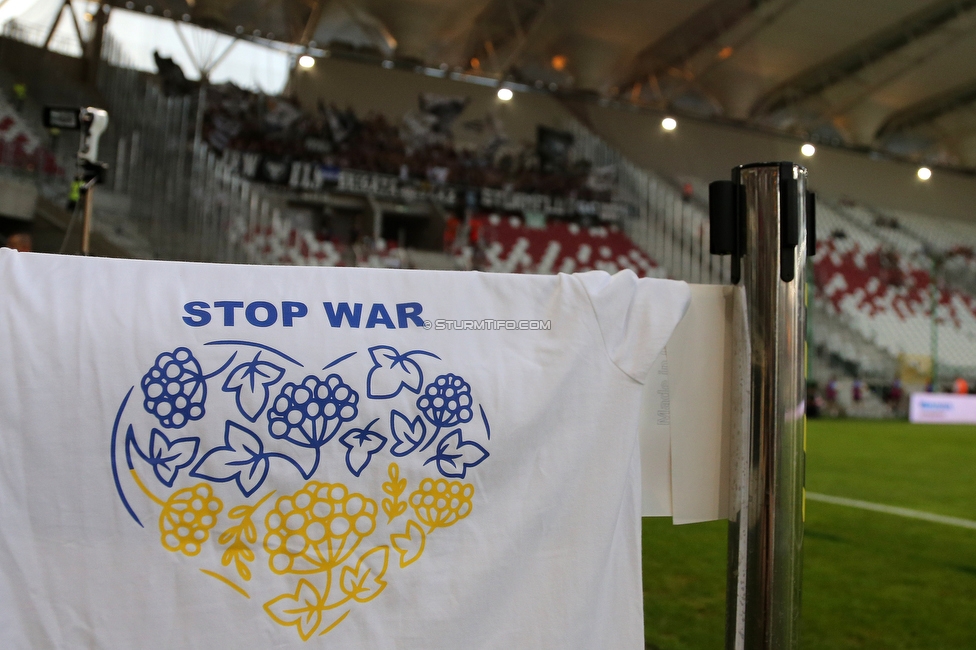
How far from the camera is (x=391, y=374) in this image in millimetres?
1104

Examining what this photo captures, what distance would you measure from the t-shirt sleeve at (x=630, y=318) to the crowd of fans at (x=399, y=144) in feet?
39.7

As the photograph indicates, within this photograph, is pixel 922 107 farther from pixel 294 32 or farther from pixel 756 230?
pixel 756 230

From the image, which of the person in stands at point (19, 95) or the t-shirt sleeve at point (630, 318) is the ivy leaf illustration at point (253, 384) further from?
the person in stands at point (19, 95)

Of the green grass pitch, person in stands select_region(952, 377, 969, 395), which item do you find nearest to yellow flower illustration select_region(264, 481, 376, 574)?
the green grass pitch

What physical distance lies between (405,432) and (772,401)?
563mm

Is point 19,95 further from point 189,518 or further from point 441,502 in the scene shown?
point 441,502

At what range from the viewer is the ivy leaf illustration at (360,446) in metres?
1.08

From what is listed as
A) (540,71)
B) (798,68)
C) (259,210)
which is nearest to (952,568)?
(259,210)

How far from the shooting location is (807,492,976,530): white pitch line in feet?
13.2

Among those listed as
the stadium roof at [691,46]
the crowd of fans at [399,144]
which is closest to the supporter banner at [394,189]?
the crowd of fans at [399,144]

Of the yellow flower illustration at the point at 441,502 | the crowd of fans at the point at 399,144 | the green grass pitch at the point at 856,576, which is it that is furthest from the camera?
the crowd of fans at the point at 399,144

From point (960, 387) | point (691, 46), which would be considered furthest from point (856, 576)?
point (960, 387)

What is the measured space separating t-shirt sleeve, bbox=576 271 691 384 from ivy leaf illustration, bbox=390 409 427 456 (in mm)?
318

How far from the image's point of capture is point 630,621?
3.86 ft
